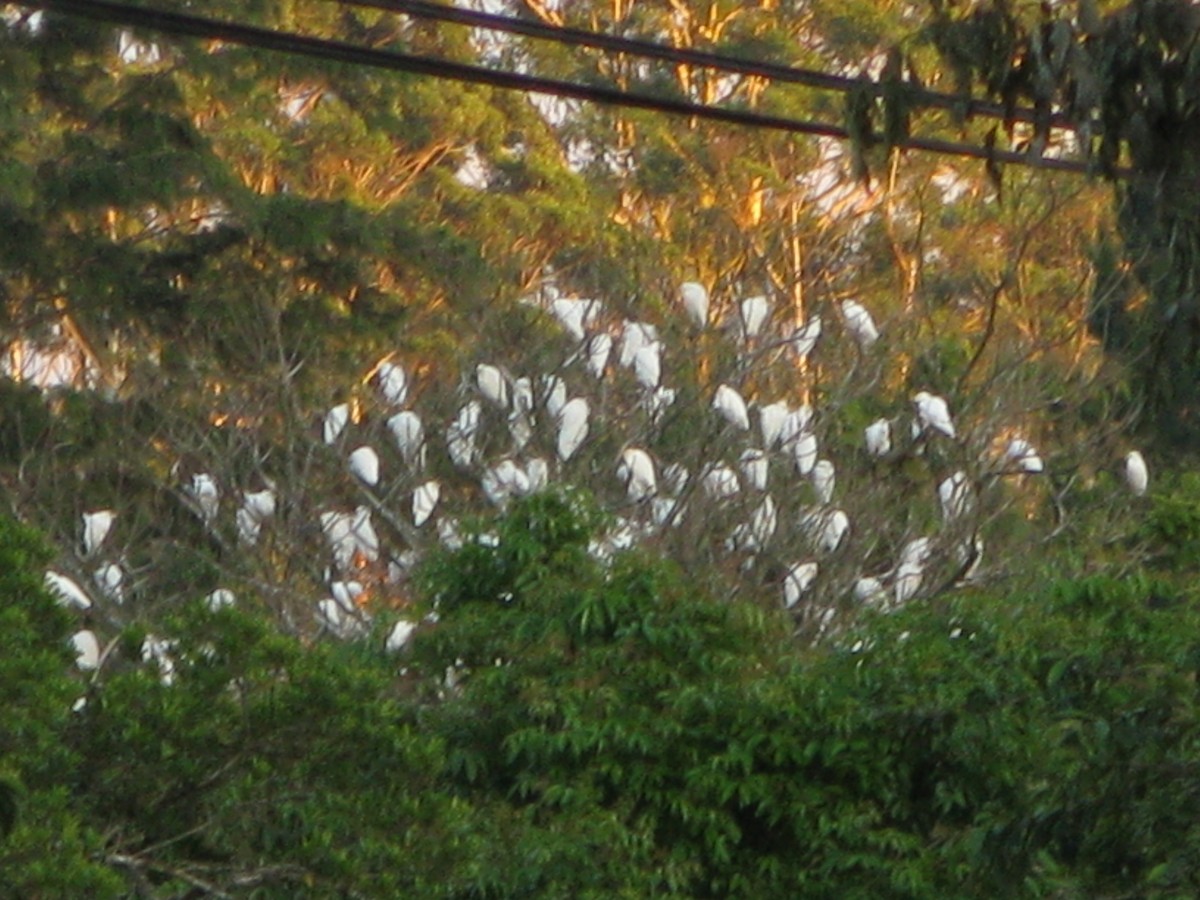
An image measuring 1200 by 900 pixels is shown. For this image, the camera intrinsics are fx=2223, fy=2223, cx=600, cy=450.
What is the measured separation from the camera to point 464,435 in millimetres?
14531

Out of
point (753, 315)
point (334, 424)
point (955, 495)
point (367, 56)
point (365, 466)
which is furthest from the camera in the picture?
point (753, 315)

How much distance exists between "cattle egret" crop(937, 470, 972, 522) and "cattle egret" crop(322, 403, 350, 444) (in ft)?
13.0

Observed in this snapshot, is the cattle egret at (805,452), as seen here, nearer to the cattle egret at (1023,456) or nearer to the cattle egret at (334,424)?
the cattle egret at (1023,456)

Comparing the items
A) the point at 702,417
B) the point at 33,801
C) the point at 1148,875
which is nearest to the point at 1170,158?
the point at 1148,875

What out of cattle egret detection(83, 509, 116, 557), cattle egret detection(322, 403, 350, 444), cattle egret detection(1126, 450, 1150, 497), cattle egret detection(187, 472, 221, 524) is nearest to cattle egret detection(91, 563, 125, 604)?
cattle egret detection(83, 509, 116, 557)

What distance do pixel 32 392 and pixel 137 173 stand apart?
210 cm

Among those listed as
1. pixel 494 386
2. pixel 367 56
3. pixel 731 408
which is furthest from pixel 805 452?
pixel 367 56

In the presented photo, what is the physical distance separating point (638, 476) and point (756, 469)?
0.84 meters

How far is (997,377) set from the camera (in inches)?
596

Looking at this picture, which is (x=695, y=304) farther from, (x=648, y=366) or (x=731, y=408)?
(x=731, y=408)

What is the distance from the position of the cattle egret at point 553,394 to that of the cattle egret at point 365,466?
1.17 metres

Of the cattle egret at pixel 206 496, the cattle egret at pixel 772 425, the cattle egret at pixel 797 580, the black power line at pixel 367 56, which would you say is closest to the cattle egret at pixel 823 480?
the cattle egret at pixel 772 425

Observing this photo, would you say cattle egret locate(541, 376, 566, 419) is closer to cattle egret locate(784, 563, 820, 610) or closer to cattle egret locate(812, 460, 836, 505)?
cattle egret locate(812, 460, 836, 505)

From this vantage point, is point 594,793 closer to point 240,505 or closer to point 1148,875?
point 1148,875
